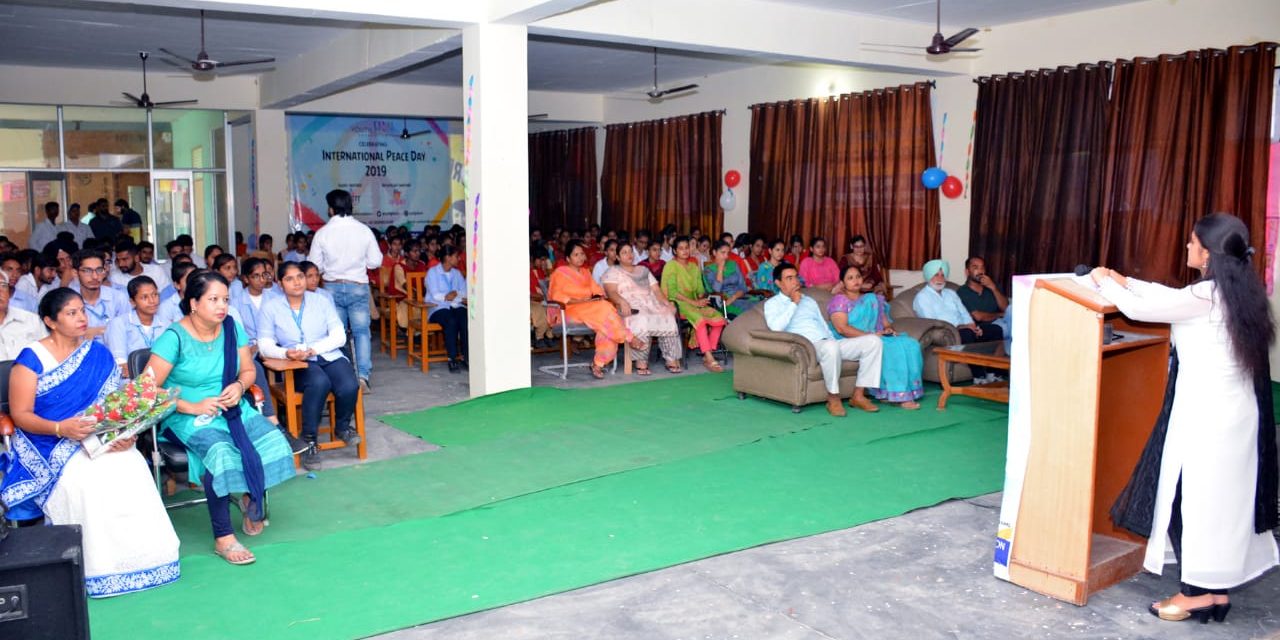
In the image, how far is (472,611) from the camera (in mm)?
3660

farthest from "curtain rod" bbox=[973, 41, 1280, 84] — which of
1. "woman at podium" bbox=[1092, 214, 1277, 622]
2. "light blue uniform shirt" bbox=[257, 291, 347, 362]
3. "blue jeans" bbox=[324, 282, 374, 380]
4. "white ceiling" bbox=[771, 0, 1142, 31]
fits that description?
"light blue uniform shirt" bbox=[257, 291, 347, 362]

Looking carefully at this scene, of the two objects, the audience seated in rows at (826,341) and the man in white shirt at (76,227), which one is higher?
the man in white shirt at (76,227)

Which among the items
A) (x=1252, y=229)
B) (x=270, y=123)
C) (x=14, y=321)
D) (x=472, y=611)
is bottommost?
(x=472, y=611)

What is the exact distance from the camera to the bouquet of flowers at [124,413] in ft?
12.3

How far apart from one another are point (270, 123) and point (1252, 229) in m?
10.9

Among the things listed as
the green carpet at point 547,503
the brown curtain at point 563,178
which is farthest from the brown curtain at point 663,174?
the green carpet at point 547,503

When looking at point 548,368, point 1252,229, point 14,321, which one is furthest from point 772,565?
point 1252,229

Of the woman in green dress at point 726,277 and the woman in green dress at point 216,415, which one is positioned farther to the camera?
the woman in green dress at point 726,277

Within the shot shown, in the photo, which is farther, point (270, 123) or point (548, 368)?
point (270, 123)

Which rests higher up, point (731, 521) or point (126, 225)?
point (126, 225)

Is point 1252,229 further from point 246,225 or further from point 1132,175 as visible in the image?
point 246,225

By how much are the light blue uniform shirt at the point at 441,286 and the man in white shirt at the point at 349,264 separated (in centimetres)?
91

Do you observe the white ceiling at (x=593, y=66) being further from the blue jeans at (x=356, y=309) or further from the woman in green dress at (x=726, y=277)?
the blue jeans at (x=356, y=309)

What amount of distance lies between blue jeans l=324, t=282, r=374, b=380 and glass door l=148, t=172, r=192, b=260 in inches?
273
